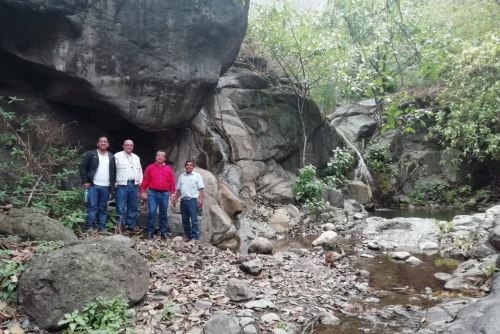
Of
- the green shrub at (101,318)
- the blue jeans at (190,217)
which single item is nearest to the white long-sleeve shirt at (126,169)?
the blue jeans at (190,217)

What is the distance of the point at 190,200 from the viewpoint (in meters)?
9.18

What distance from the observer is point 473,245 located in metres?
10.2

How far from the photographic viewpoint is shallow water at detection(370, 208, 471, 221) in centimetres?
1756

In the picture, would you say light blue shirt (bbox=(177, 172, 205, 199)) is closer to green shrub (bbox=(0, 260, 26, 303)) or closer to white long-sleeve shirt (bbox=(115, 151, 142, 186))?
white long-sleeve shirt (bbox=(115, 151, 142, 186))

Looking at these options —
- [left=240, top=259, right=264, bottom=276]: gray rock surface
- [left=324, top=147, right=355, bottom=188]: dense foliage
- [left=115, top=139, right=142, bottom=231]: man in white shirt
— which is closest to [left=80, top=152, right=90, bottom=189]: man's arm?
[left=115, top=139, right=142, bottom=231]: man in white shirt

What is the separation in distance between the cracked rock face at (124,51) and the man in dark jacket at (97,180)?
2220 mm

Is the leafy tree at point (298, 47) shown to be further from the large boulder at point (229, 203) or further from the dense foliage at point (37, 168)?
the dense foliage at point (37, 168)

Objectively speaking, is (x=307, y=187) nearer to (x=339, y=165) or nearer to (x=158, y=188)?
(x=339, y=165)

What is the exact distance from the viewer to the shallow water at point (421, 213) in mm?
17562

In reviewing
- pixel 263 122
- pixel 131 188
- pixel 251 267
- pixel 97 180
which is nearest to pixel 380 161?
pixel 263 122

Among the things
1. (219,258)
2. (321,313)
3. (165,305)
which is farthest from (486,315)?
(219,258)

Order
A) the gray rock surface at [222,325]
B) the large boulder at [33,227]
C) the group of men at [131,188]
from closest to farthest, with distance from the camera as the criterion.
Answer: the gray rock surface at [222,325], the large boulder at [33,227], the group of men at [131,188]

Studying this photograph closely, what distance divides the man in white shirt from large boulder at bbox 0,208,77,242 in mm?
2231

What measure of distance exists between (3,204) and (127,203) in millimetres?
2341
